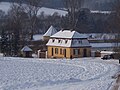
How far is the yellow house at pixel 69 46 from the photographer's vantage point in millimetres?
60656

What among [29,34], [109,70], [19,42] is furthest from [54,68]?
[29,34]

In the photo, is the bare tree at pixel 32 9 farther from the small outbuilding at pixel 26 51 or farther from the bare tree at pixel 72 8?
the small outbuilding at pixel 26 51

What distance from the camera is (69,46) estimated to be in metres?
60.6

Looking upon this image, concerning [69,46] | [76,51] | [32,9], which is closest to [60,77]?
[69,46]

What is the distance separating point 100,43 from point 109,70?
39.0 meters

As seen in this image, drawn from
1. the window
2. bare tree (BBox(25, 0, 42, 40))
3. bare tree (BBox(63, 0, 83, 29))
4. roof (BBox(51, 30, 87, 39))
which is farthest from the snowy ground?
bare tree (BBox(25, 0, 42, 40))

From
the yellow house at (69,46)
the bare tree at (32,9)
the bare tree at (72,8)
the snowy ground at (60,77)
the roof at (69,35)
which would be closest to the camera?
the snowy ground at (60,77)

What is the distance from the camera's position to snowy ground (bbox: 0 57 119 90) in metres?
28.6

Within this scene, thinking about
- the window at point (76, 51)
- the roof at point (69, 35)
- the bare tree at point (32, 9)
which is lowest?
the window at point (76, 51)

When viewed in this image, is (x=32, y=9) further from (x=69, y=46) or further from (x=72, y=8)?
(x=69, y=46)

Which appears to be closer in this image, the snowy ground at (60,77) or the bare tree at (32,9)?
the snowy ground at (60,77)

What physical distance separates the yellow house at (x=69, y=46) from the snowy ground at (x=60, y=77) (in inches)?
569

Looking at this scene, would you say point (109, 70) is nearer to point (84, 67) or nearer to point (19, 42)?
point (84, 67)

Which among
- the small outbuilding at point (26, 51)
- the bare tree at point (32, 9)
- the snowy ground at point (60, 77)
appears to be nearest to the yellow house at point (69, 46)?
the small outbuilding at point (26, 51)
